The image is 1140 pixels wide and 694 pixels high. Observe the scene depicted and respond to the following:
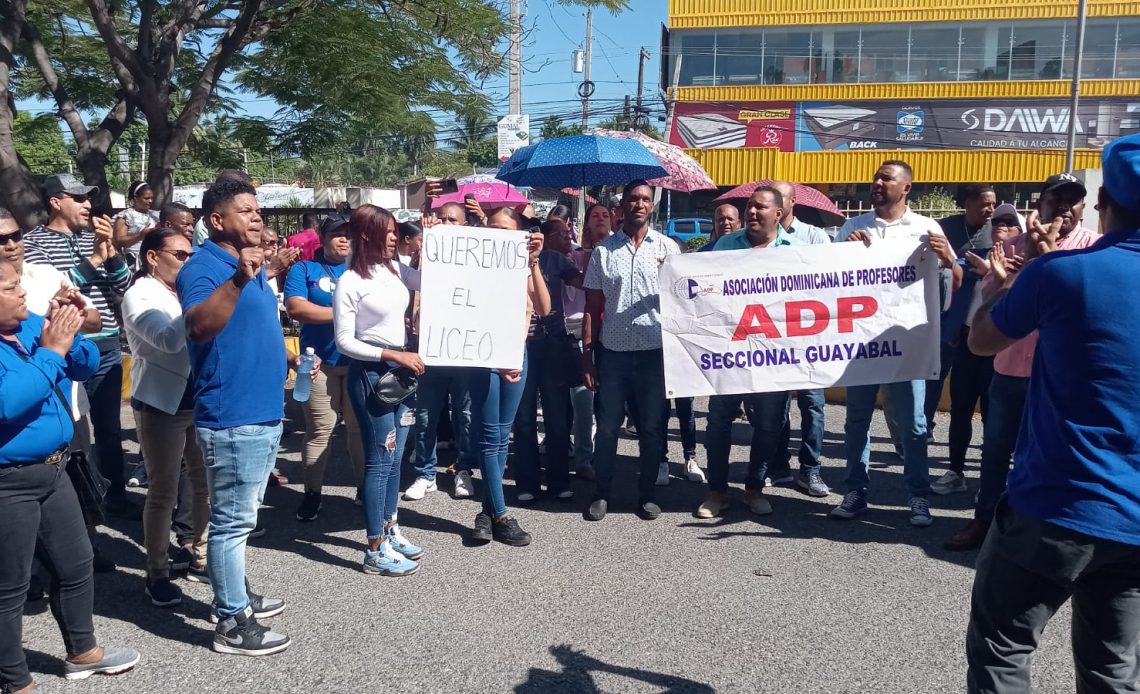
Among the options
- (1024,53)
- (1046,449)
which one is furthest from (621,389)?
(1024,53)

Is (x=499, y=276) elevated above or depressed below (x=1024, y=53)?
below

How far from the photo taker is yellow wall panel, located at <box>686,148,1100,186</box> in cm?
3612

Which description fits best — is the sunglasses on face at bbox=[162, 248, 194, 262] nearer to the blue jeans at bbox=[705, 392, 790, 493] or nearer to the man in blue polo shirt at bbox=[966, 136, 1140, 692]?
the blue jeans at bbox=[705, 392, 790, 493]

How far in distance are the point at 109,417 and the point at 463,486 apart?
231 cm

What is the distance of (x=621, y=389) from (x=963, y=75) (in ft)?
125

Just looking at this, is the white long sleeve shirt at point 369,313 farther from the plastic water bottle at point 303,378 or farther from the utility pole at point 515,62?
the utility pole at point 515,62

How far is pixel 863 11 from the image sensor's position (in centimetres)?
3744

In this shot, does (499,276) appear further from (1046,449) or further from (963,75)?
(963,75)

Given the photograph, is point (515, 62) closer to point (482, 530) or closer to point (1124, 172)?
point (482, 530)

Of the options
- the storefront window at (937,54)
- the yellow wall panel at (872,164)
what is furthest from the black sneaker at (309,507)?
the storefront window at (937,54)

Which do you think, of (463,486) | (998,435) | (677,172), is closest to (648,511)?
(463,486)

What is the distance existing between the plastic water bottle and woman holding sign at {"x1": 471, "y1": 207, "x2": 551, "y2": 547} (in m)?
1.12

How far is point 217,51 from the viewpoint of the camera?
10414 mm

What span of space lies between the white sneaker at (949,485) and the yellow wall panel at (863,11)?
117 ft
